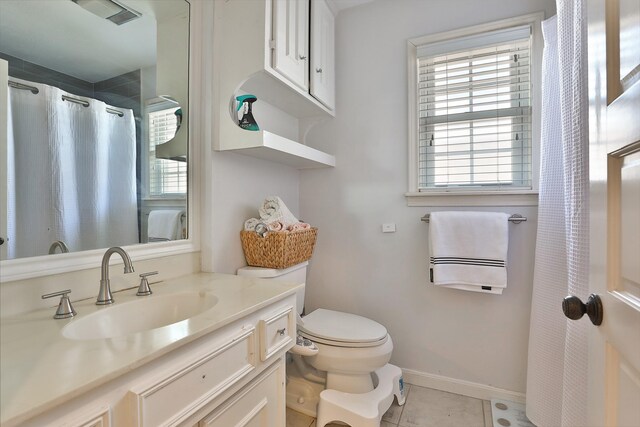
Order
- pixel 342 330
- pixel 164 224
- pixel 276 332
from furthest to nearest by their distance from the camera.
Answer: pixel 342 330 → pixel 164 224 → pixel 276 332

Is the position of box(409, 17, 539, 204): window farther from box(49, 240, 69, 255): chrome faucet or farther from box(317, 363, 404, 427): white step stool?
box(49, 240, 69, 255): chrome faucet

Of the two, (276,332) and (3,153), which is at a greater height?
(3,153)

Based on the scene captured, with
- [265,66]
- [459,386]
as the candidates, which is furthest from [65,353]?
[459,386]

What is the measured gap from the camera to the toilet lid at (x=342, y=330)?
1.44 metres

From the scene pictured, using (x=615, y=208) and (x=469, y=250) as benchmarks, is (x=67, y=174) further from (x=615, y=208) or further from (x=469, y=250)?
(x=469, y=250)

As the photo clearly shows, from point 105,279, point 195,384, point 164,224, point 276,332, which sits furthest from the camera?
point 164,224

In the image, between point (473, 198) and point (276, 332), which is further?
point (473, 198)

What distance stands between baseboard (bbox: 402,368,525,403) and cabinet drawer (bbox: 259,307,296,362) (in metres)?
1.10

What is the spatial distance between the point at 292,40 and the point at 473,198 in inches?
50.1

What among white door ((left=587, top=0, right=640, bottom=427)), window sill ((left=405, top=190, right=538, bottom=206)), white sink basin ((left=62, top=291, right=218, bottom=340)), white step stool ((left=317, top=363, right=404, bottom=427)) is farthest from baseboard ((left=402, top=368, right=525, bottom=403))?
white sink basin ((left=62, top=291, right=218, bottom=340))

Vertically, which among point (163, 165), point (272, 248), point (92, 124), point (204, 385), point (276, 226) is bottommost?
point (204, 385)

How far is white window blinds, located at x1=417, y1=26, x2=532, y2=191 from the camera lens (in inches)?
65.6

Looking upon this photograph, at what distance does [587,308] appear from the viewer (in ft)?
2.14

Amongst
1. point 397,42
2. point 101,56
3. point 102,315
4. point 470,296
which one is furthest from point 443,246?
Result: point 101,56
